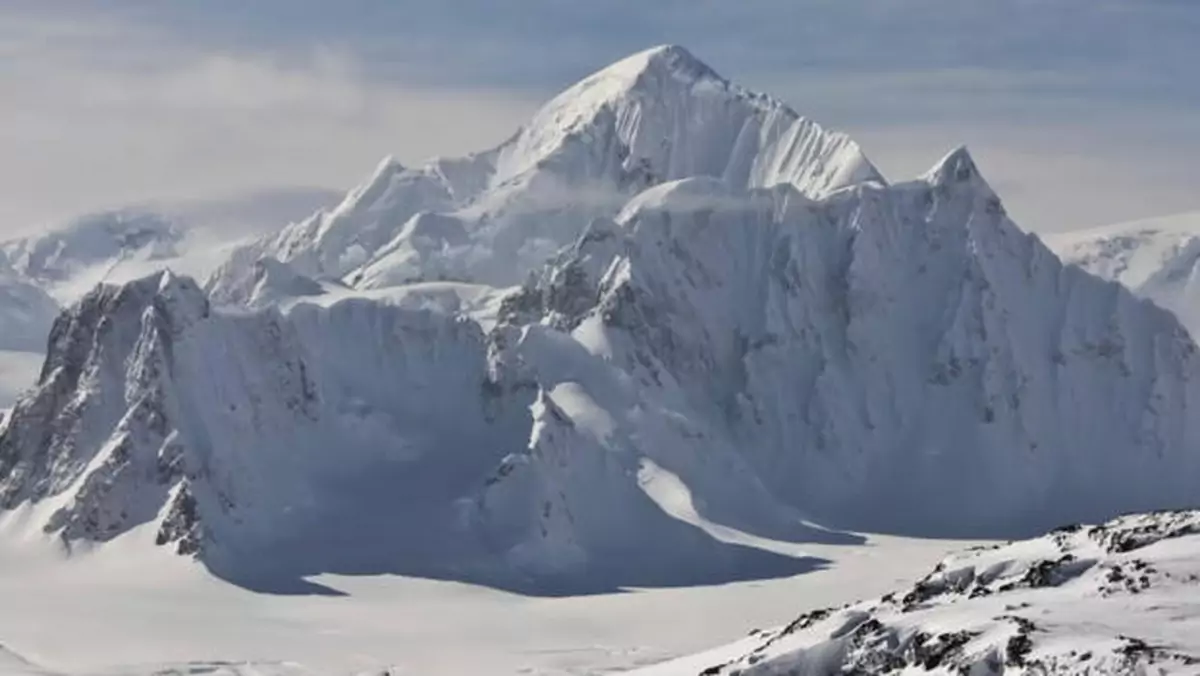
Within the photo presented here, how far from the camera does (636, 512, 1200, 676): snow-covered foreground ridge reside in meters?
102

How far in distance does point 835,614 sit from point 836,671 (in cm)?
733

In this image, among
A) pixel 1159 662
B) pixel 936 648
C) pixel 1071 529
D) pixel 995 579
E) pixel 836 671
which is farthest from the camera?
pixel 1071 529

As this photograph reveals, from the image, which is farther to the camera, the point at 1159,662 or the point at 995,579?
the point at 995,579

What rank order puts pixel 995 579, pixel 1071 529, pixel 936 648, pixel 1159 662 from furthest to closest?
pixel 1071 529 < pixel 995 579 < pixel 936 648 < pixel 1159 662

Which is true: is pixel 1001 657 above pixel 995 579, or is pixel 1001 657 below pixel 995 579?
below

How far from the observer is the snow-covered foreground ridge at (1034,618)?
10162 cm

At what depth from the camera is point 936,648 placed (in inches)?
4220

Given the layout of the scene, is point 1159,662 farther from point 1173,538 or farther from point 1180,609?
point 1173,538

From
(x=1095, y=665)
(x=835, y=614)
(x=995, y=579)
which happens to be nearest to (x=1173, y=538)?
(x=995, y=579)

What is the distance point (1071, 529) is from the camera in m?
136

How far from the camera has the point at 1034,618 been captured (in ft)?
356

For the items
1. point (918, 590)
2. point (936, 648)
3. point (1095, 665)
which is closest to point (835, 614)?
point (918, 590)

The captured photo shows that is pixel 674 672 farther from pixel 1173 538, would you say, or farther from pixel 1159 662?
pixel 1159 662

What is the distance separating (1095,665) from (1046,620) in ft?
30.1
